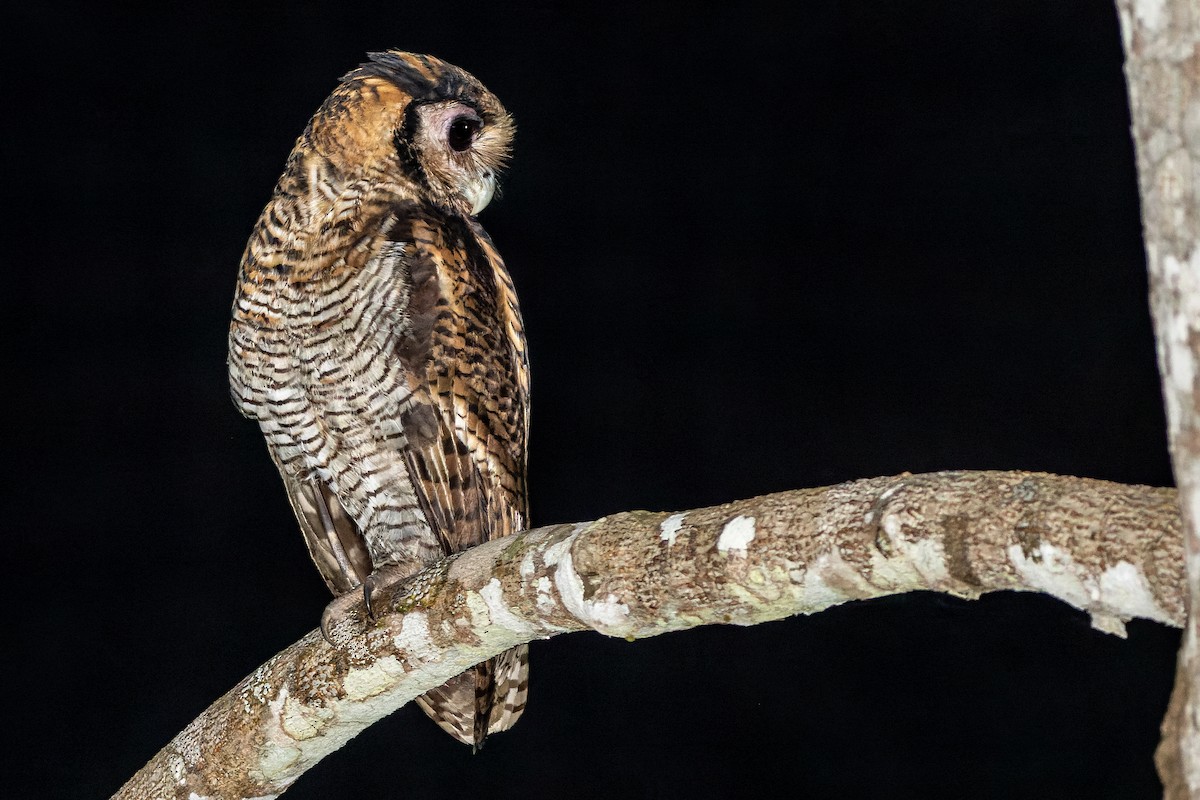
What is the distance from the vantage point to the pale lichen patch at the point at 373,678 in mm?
1703

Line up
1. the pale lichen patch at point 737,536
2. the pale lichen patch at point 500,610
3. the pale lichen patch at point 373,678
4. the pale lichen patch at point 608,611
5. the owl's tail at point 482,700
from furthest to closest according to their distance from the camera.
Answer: the owl's tail at point 482,700, the pale lichen patch at point 373,678, the pale lichen patch at point 500,610, the pale lichen patch at point 608,611, the pale lichen patch at point 737,536

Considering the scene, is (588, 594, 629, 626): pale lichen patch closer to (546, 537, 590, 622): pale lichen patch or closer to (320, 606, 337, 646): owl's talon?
(546, 537, 590, 622): pale lichen patch

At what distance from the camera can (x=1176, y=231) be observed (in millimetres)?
903

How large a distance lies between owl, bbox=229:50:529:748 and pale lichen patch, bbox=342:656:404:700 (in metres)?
0.23

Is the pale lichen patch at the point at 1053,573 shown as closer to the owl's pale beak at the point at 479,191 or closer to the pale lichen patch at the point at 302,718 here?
the pale lichen patch at the point at 302,718

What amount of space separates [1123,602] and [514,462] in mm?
1143

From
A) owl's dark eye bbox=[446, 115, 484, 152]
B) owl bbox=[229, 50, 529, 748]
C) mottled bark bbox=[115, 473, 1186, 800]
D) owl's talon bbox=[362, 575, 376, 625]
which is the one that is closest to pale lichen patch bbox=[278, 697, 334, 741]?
mottled bark bbox=[115, 473, 1186, 800]

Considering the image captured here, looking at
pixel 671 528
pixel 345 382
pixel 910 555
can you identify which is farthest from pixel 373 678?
pixel 910 555

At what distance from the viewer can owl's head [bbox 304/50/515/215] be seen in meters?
1.94

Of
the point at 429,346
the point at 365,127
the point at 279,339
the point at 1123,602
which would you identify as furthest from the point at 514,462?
the point at 1123,602

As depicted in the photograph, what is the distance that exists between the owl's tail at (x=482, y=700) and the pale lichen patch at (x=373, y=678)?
0.26 m

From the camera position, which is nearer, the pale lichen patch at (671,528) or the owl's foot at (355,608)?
the pale lichen patch at (671,528)

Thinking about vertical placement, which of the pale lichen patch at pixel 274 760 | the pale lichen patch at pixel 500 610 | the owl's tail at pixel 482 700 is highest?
the pale lichen patch at pixel 500 610

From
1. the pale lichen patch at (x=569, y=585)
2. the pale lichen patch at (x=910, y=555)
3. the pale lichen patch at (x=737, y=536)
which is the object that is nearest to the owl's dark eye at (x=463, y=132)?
the pale lichen patch at (x=569, y=585)
